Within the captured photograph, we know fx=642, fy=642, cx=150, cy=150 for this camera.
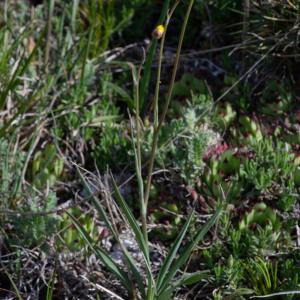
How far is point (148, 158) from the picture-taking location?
8.64ft

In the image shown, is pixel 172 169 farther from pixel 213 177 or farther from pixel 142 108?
pixel 142 108

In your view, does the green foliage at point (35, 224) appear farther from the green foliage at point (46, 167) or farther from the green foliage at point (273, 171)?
the green foliage at point (273, 171)

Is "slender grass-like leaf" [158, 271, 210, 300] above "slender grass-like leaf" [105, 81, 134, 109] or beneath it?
beneath

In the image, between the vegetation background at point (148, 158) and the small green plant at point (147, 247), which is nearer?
the small green plant at point (147, 247)

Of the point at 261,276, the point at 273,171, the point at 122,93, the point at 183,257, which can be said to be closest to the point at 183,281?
the point at 183,257

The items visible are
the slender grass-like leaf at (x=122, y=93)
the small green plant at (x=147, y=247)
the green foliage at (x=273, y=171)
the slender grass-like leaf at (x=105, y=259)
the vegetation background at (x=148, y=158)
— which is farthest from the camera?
the slender grass-like leaf at (x=122, y=93)

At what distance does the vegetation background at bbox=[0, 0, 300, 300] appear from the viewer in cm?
225

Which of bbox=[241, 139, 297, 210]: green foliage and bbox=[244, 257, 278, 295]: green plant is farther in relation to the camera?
bbox=[241, 139, 297, 210]: green foliage

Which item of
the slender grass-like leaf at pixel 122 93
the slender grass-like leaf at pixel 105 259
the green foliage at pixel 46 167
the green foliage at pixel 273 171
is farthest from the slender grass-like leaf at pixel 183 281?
the slender grass-like leaf at pixel 122 93

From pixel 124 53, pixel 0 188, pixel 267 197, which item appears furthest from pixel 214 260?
pixel 124 53

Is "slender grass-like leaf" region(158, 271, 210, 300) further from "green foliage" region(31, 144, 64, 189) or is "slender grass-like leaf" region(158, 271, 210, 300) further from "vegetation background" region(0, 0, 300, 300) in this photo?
"green foliage" region(31, 144, 64, 189)

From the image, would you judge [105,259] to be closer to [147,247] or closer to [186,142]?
[147,247]

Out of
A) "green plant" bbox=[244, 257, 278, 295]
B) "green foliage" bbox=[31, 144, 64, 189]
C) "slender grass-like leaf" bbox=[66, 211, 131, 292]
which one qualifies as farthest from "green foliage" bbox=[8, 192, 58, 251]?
"green plant" bbox=[244, 257, 278, 295]

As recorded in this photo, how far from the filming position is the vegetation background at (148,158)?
225cm
